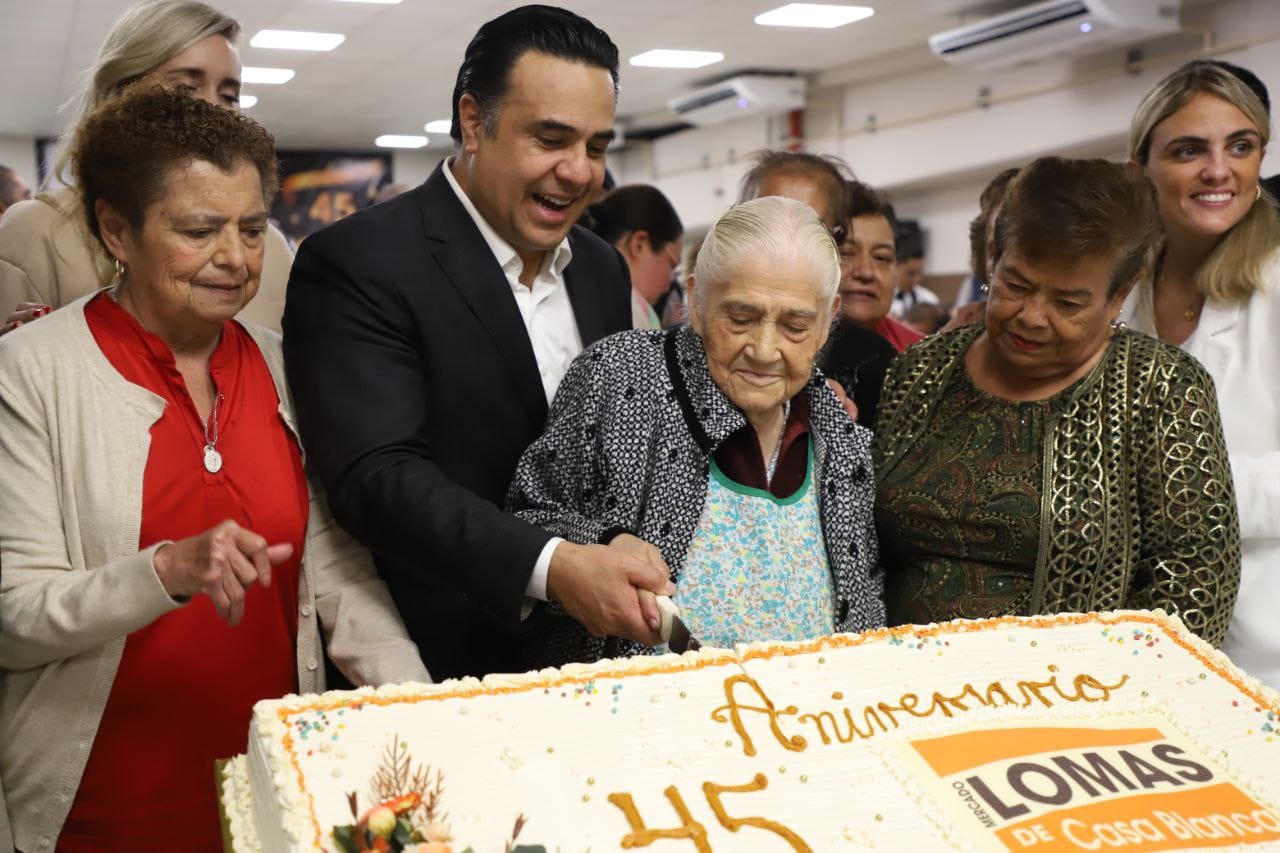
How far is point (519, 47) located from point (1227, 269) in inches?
61.5

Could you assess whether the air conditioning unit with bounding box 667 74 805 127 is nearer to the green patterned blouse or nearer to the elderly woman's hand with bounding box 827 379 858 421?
the elderly woman's hand with bounding box 827 379 858 421

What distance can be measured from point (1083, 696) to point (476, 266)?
3.87ft

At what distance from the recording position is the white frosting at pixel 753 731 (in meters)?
1.44

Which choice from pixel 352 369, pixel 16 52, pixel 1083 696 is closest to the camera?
pixel 1083 696

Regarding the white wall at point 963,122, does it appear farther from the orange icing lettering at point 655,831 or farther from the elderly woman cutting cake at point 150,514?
the orange icing lettering at point 655,831

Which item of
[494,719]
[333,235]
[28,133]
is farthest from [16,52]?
[494,719]

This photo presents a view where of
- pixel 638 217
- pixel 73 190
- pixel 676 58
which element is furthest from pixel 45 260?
pixel 676 58

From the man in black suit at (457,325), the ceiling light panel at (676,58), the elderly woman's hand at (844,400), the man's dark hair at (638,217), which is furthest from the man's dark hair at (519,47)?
the ceiling light panel at (676,58)

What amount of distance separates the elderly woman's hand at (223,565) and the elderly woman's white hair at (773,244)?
794 millimetres

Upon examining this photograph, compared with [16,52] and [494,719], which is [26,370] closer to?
[494,719]

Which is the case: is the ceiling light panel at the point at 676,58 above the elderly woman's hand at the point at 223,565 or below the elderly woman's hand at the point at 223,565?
above

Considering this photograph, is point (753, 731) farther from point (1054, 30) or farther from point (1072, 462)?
point (1054, 30)

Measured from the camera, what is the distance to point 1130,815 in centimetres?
152

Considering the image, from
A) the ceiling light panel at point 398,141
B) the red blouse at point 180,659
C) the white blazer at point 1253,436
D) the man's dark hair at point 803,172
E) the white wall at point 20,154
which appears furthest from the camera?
the ceiling light panel at point 398,141
